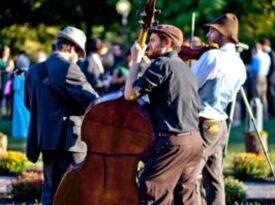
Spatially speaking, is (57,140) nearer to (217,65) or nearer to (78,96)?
(78,96)

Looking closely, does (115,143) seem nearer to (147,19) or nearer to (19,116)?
(147,19)

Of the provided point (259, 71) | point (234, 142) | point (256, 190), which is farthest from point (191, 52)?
point (259, 71)

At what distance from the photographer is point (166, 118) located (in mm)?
7375

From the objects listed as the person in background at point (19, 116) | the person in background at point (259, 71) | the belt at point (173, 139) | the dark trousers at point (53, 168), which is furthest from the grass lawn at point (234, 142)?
the belt at point (173, 139)

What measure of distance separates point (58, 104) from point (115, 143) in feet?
3.34

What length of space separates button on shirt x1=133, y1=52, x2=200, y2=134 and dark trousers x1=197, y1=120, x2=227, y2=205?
1179 mm

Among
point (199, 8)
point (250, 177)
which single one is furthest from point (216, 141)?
point (199, 8)

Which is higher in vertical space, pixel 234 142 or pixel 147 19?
pixel 147 19

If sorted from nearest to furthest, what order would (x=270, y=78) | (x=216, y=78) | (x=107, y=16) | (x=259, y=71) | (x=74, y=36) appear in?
1. (x=74, y=36)
2. (x=216, y=78)
3. (x=259, y=71)
4. (x=270, y=78)
5. (x=107, y=16)

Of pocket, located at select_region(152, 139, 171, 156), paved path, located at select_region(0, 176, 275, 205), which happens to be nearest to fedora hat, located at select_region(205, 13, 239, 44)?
pocket, located at select_region(152, 139, 171, 156)

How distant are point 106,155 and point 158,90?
2.32 feet

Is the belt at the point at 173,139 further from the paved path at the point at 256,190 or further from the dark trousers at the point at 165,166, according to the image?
the paved path at the point at 256,190

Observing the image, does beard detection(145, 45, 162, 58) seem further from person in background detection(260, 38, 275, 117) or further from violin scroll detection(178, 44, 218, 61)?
person in background detection(260, 38, 275, 117)

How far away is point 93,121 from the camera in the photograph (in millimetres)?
7602
